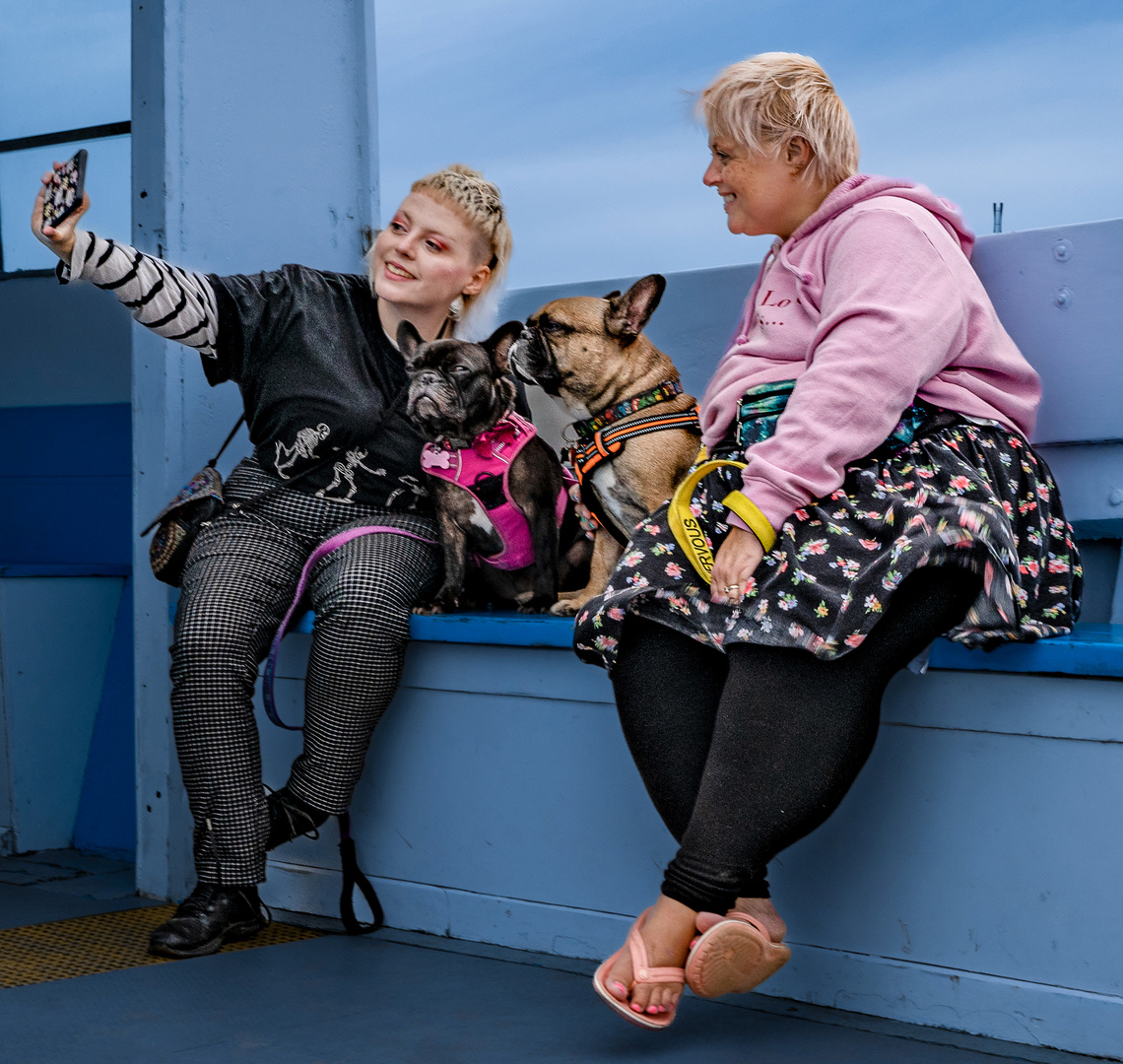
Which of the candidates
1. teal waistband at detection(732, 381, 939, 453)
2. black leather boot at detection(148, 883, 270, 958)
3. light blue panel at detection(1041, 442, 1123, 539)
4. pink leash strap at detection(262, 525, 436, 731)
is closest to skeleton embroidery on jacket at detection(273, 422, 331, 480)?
pink leash strap at detection(262, 525, 436, 731)

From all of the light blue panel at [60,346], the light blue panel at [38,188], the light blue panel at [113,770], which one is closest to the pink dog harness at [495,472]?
the light blue panel at [113,770]

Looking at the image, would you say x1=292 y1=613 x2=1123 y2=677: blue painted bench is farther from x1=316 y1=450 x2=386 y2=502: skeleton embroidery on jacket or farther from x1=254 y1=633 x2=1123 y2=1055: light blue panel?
x1=316 y1=450 x2=386 y2=502: skeleton embroidery on jacket

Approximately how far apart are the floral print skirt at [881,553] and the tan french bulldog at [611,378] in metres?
0.42

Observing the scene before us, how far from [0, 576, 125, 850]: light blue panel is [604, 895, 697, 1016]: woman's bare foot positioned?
174 cm

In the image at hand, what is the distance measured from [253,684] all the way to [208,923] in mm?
355

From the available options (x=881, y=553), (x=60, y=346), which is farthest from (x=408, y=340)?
(x=60, y=346)

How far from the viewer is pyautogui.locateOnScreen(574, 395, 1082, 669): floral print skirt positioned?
1.27 metres

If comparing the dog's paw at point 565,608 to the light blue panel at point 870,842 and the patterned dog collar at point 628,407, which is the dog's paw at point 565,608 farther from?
the patterned dog collar at point 628,407

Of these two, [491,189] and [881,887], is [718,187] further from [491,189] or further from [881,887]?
[881,887]

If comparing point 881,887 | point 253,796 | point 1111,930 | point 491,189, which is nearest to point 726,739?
point 881,887

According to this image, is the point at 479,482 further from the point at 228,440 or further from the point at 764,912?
the point at 764,912

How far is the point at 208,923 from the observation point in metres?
1.79

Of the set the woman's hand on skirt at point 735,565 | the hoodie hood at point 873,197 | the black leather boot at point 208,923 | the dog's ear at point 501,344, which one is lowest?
the black leather boot at point 208,923

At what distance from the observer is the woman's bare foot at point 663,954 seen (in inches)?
50.0
